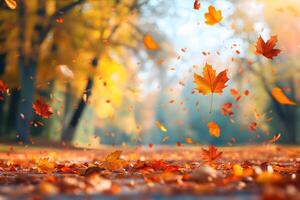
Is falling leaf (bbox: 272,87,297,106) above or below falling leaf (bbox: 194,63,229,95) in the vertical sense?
above

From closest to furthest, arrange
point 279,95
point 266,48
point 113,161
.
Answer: point 113,161 → point 266,48 → point 279,95

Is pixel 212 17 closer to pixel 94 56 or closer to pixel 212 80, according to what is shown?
pixel 212 80

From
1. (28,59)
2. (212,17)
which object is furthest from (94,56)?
(212,17)

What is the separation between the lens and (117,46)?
2167 cm

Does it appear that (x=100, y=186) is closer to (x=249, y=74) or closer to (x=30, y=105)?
(x=30, y=105)

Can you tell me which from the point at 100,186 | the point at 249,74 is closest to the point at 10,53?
the point at 249,74

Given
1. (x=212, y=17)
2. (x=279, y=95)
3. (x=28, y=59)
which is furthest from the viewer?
(x=279, y=95)

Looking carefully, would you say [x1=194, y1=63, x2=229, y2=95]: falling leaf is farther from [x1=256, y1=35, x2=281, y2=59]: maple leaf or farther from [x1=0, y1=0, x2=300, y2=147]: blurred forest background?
[x1=0, y1=0, x2=300, y2=147]: blurred forest background

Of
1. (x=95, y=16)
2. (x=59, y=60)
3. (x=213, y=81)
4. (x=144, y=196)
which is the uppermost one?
(x=95, y=16)

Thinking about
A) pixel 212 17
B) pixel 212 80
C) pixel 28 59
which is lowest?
pixel 212 80

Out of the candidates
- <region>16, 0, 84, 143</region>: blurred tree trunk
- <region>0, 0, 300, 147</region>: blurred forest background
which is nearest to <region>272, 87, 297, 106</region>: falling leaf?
<region>0, 0, 300, 147</region>: blurred forest background

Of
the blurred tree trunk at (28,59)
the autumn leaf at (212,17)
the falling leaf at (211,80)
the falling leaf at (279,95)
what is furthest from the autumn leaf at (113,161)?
the blurred tree trunk at (28,59)

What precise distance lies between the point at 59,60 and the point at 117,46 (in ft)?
11.1

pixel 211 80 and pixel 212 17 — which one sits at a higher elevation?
pixel 212 17
